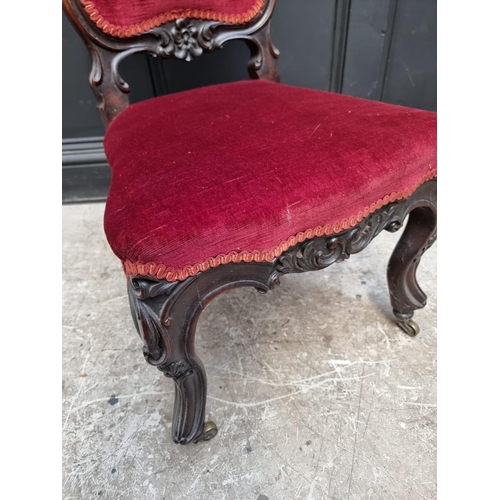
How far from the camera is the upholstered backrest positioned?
82cm

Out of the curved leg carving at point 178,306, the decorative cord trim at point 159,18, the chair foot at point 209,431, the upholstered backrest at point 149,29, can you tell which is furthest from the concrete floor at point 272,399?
the decorative cord trim at point 159,18

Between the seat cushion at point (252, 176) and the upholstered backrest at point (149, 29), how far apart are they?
222 millimetres

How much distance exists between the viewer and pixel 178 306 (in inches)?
20.5

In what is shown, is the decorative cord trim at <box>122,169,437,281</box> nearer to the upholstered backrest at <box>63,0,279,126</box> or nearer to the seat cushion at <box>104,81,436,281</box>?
the seat cushion at <box>104,81,436,281</box>

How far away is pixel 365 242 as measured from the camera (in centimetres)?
65

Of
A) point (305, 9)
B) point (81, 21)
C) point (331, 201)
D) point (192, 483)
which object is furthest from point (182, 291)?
point (305, 9)

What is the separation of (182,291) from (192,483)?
437 mm

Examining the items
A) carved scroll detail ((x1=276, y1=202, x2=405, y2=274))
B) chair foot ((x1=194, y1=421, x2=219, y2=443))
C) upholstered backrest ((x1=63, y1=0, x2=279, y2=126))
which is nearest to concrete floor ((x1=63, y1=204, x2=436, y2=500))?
chair foot ((x1=194, y1=421, x2=219, y2=443))

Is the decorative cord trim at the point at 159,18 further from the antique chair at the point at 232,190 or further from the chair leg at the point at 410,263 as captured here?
the chair leg at the point at 410,263

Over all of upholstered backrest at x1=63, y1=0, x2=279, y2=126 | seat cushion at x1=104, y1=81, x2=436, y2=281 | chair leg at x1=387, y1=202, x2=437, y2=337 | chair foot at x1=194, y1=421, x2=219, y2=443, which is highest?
upholstered backrest at x1=63, y1=0, x2=279, y2=126

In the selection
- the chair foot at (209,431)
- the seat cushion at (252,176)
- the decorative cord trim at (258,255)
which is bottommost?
the chair foot at (209,431)

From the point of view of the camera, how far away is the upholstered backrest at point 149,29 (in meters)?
0.82

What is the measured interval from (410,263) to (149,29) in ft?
2.66

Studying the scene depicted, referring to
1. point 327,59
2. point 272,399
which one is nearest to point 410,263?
point 272,399
